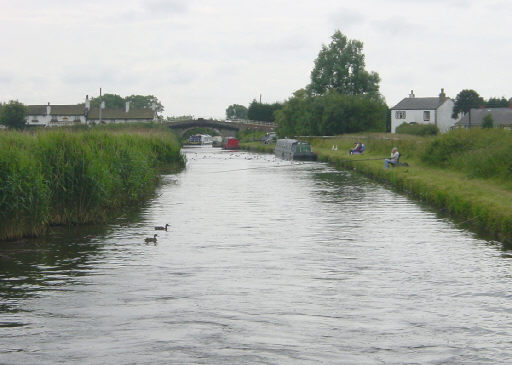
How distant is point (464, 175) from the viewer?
1193 inches

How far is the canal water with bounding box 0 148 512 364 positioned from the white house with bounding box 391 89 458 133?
3779 inches

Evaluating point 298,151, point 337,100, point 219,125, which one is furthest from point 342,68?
point 298,151

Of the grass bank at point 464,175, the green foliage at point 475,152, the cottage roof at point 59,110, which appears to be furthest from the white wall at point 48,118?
the green foliage at point 475,152

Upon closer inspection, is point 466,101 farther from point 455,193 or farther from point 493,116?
point 455,193

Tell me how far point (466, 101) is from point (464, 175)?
8816 cm

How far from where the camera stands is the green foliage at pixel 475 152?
90.9 ft

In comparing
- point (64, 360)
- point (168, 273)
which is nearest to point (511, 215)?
point (168, 273)

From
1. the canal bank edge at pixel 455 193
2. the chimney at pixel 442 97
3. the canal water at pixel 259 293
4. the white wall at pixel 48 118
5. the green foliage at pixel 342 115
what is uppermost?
the chimney at pixel 442 97

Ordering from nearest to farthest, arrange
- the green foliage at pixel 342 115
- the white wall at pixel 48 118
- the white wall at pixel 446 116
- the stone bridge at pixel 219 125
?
the green foliage at pixel 342 115 < the white wall at pixel 446 116 < the stone bridge at pixel 219 125 < the white wall at pixel 48 118

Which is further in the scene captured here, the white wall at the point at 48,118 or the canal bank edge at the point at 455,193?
the white wall at the point at 48,118

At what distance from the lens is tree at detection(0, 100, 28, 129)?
12244 centimetres

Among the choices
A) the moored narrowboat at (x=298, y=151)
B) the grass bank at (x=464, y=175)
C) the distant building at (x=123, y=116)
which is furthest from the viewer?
the distant building at (x=123, y=116)

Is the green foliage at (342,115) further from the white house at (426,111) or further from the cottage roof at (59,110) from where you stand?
the cottage roof at (59,110)

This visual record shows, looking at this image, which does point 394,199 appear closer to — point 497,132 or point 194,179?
point 497,132
